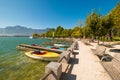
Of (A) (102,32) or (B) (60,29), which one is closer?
(A) (102,32)

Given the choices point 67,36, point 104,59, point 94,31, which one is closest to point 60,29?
point 67,36

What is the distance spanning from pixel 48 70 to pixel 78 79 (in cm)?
190

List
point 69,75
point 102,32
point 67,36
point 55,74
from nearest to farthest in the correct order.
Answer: point 55,74
point 69,75
point 102,32
point 67,36

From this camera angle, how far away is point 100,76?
244 inches

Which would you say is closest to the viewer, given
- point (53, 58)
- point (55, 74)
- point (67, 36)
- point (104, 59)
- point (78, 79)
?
point (55, 74)

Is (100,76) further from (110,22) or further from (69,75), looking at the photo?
(110,22)

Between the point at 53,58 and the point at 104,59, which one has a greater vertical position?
the point at 104,59

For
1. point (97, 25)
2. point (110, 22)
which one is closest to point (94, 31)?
point (97, 25)

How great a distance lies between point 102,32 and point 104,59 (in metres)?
10.1

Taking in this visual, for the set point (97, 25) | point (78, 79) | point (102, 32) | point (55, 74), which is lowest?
point (78, 79)

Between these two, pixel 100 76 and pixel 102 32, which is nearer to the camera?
pixel 100 76

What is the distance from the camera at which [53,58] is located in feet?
54.9

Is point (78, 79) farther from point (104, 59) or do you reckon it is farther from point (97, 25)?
point (97, 25)

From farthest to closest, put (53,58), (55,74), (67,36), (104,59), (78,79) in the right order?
(67,36)
(53,58)
(104,59)
(78,79)
(55,74)
